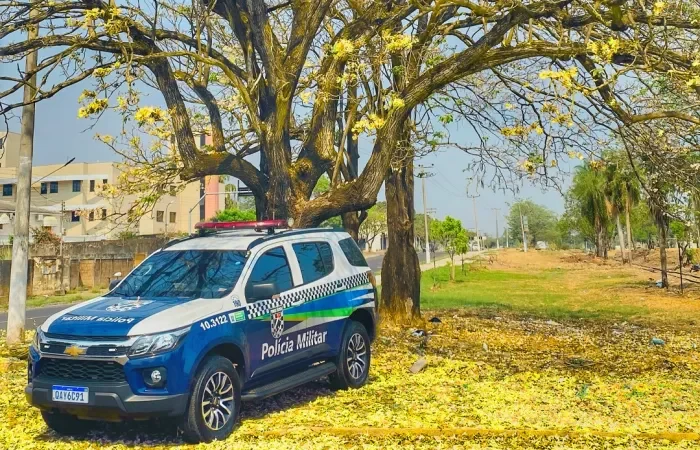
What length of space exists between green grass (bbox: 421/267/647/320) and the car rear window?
34.3ft

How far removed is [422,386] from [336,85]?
5.08 meters

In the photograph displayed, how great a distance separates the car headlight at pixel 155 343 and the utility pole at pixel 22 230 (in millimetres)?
6972

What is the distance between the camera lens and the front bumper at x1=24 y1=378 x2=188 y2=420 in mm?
5789

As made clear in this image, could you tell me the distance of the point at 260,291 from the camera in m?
6.74

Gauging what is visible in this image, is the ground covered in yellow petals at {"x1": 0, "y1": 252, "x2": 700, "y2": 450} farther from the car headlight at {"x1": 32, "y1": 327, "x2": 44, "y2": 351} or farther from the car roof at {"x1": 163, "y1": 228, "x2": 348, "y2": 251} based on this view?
the car roof at {"x1": 163, "y1": 228, "x2": 348, "y2": 251}

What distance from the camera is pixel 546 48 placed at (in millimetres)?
9500

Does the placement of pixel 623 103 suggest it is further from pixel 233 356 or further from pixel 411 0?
pixel 233 356

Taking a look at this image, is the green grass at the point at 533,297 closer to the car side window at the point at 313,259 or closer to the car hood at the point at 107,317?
the car side window at the point at 313,259

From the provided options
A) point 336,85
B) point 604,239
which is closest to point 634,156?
point 336,85

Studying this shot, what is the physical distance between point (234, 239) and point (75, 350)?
223 centimetres

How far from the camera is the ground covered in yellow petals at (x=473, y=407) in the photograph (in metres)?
6.38

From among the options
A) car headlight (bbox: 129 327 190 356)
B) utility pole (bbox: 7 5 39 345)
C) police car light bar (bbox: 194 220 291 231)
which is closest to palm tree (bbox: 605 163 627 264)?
utility pole (bbox: 7 5 39 345)

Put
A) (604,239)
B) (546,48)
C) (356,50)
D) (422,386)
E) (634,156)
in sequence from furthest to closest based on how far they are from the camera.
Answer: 1. (604,239)
2. (634,156)
3. (356,50)
4. (546,48)
5. (422,386)

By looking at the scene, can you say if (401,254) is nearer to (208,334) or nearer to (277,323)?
(277,323)
